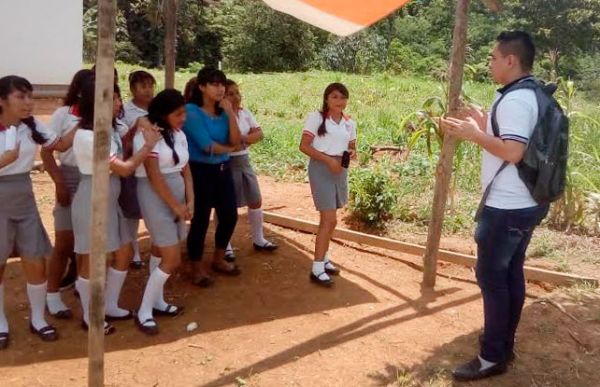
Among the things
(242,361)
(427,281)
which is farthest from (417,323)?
(242,361)

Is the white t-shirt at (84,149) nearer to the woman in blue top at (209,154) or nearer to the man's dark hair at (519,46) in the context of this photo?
the woman in blue top at (209,154)

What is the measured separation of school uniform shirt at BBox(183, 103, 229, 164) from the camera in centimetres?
425

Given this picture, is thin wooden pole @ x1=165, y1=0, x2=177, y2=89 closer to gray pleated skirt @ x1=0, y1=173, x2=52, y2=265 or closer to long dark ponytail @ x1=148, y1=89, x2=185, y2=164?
long dark ponytail @ x1=148, y1=89, x2=185, y2=164

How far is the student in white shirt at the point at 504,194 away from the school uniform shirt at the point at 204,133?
181 centimetres

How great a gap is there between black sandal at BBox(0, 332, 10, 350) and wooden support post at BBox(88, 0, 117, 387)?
1192 mm

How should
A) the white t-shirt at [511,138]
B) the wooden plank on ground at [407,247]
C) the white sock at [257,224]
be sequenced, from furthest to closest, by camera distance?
the white sock at [257,224] → the wooden plank on ground at [407,247] → the white t-shirt at [511,138]

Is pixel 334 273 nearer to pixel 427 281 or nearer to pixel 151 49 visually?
pixel 427 281

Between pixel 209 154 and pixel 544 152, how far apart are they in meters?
2.25

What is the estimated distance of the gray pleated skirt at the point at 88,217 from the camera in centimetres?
345

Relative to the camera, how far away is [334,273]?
16.0 feet

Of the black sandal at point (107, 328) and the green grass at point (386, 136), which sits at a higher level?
the green grass at point (386, 136)

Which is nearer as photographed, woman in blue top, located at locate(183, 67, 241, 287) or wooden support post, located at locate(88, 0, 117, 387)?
wooden support post, located at locate(88, 0, 117, 387)

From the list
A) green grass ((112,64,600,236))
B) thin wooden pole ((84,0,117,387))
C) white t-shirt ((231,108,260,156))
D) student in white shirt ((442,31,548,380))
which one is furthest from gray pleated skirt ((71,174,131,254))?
green grass ((112,64,600,236))

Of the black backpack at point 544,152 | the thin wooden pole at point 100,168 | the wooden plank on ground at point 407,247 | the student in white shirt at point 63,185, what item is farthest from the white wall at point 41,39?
the black backpack at point 544,152
